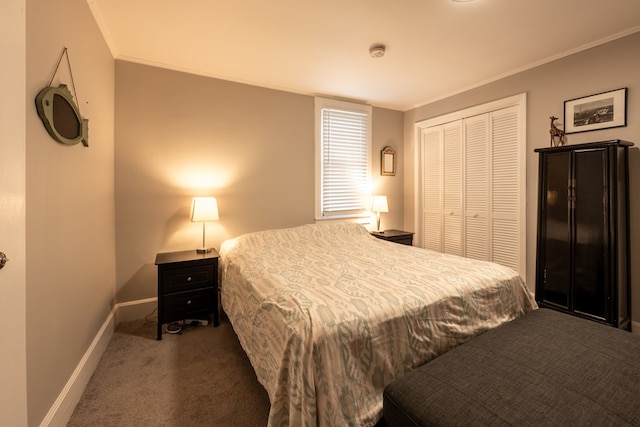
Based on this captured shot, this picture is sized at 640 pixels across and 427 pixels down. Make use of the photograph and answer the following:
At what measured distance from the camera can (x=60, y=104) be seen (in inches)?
59.2

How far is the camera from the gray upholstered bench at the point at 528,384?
0.97m

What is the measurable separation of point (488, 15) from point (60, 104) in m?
2.83

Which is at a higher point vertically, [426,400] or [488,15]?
[488,15]

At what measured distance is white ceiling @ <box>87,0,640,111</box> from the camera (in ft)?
6.65

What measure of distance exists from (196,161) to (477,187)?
3285 mm

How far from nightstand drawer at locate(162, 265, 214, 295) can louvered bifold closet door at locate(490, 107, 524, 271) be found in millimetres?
3163

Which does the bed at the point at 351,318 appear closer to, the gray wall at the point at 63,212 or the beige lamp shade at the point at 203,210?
the beige lamp shade at the point at 203,210

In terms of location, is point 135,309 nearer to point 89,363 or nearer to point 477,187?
point 89,363

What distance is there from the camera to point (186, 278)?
2.53 m

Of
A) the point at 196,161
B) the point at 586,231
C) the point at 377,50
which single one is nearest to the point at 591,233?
the point at 586,231

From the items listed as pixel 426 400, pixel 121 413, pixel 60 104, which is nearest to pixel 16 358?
pixel 121 413

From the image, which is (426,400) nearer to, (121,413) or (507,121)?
(121,413)

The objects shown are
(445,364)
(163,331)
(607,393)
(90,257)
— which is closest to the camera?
(607,393)

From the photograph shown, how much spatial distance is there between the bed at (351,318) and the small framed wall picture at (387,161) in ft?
6.91
